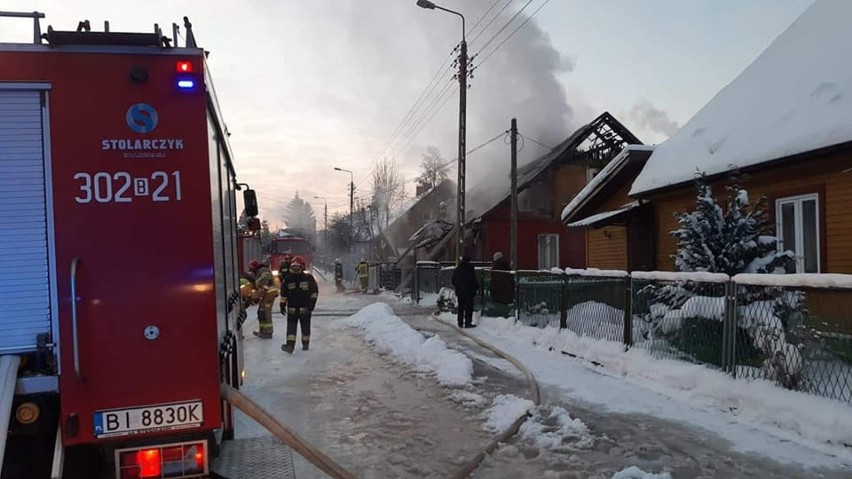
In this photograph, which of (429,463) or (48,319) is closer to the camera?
(48,319)

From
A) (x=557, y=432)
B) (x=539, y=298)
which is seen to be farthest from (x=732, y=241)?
(x=557, y=432)

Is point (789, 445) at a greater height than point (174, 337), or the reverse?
point (174, 337)

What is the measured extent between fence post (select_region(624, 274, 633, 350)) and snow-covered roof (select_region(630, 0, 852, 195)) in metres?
3.60

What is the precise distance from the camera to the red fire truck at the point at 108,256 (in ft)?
10.2

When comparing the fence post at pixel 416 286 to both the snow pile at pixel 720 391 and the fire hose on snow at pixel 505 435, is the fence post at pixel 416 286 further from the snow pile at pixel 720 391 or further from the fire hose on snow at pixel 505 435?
the fire hose on snow at pixel 505 435

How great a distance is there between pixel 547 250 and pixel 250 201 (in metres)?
27.5

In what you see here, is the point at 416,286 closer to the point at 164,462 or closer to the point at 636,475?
the point at 636,475

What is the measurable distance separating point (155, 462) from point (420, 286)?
895 inches

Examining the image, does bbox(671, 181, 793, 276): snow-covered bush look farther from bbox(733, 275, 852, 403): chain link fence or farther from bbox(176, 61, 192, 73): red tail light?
bbox(176, 61, 192, 73): red tail light

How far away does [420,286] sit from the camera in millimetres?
26000

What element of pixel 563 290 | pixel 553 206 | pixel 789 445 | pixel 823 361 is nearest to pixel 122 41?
pixel 789 445

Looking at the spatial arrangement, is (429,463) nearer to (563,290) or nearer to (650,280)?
(650,280)

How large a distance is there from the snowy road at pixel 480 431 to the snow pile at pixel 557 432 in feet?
0.03

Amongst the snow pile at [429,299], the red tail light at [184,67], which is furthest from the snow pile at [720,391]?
the snow pile at [429,299]
